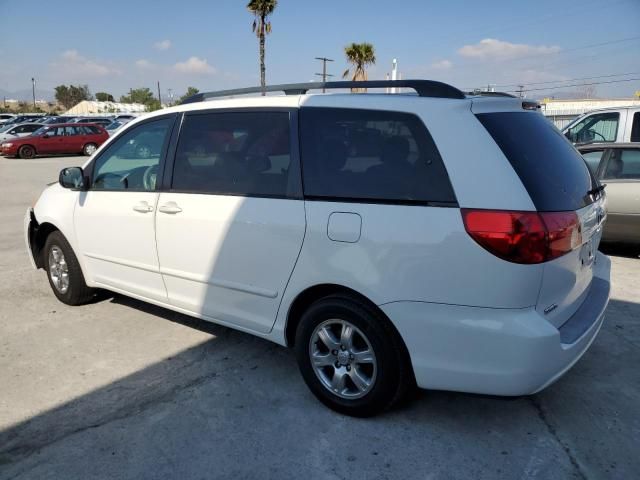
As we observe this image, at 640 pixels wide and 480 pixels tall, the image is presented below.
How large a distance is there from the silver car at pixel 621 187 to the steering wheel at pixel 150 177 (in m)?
5.23

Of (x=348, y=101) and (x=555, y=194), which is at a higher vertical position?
(x=348, y=101)

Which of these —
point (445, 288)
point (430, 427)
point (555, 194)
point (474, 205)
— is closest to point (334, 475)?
point (430, 427)

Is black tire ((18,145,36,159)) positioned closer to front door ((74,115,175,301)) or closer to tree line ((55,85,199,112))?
front door ((74,115,175,301))

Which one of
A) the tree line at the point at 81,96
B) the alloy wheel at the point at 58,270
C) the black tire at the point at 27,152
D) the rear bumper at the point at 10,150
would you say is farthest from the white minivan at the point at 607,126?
the tree line at the point at 81,96

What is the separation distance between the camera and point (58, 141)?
82.3ft

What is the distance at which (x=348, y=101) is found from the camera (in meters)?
3.00

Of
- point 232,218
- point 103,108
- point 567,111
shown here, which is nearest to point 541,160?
point 232,218

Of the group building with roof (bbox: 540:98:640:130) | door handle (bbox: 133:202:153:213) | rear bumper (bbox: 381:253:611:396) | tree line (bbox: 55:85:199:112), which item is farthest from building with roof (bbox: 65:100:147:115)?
rear bumper (bbox: 381:253:611:396)

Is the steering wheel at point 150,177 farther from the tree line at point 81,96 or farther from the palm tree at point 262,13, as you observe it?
the tree line at point 81,96

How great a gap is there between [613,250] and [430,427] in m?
5.16

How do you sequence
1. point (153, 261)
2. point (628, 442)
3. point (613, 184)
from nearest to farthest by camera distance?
point (628, 442) → point (153, 261) → point (613, 184)

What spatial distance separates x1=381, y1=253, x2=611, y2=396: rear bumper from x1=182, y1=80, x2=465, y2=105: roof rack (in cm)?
112

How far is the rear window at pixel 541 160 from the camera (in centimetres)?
257

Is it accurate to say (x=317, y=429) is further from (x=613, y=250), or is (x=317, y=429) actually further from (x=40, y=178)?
(x=40, y=178)
